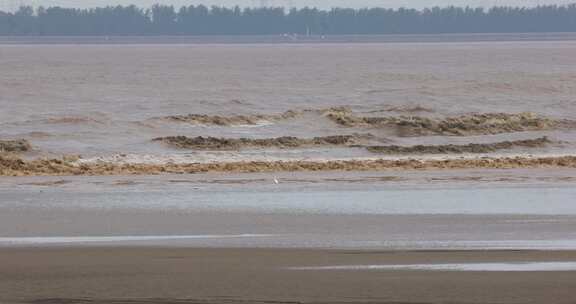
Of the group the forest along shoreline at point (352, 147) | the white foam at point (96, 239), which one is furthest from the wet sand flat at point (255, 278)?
the forest along shoreline at point (352, 147)

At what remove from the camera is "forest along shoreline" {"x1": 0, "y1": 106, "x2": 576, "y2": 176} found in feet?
70.5

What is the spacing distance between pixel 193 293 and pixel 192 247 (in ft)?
7.88

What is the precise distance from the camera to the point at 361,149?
2669cm

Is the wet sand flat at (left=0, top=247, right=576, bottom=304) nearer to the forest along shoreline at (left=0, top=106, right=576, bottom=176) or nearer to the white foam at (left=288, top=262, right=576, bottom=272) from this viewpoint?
the white foam at (left=288, top=262, right=576, bottom=272)

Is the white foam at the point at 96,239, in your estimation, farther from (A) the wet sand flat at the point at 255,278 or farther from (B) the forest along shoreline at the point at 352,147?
(B) the forest along shoreline at the point at 352,147

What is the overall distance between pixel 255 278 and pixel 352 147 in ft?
54.6

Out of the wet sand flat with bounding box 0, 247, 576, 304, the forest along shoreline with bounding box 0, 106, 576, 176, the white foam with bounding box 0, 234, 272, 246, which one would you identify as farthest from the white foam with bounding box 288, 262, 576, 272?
the forest along shoreline with bounding box 0, 106, 576, 176

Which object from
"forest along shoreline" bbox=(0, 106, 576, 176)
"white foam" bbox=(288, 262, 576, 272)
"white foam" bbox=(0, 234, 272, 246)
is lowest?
"forest along shoreline" bbox=(0, 106, 576, 176)

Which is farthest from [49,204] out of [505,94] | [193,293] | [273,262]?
[505,94]

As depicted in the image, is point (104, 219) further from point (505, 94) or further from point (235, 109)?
point (505, 94)

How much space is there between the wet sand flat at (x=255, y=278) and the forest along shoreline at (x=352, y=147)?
9.02 metres

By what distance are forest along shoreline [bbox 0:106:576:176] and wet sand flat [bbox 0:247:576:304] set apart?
9.02 m

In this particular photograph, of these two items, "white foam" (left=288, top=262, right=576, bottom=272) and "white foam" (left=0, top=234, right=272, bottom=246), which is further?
"white foam" (left=0, top=234, right=272, bottom=246)

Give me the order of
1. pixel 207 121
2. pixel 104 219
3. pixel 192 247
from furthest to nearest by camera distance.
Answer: pixel 207 121 < pixel 104 219 < pixel 192 247
